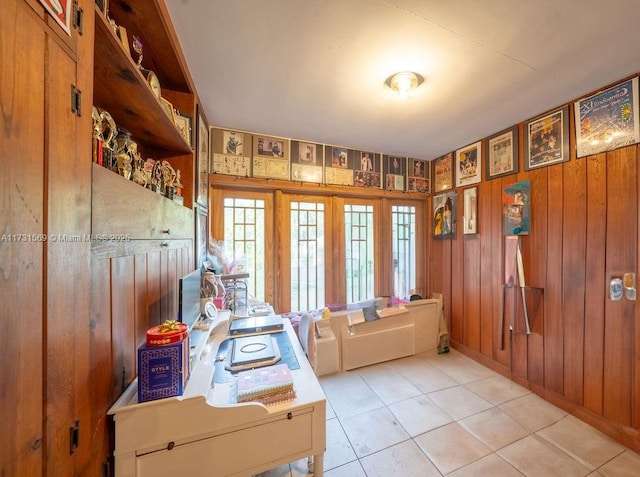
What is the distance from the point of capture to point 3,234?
439mm

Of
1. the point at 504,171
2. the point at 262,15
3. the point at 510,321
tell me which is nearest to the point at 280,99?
the point at 262,15

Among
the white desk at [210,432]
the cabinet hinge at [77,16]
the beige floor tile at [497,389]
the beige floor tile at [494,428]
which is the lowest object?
the beige floor tile at [494,428]

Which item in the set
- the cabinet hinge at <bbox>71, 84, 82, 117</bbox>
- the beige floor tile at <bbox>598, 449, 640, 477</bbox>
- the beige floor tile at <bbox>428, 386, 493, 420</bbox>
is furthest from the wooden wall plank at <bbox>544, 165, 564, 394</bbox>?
the cabinet hinge at <bbox>71, 84, 82, 117</bbox>

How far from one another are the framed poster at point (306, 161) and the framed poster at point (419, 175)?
1202 mm

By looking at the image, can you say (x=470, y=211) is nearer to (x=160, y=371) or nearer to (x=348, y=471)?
(x=348, y=471)

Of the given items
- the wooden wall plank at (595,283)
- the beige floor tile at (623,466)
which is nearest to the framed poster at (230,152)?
the wooden wall plank at (595,283)

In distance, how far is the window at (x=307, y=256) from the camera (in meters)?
2.60

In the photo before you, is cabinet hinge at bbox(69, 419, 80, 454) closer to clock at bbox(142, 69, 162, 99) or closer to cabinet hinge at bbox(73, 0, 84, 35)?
cabinet hinge at bbox(73, 0, 84, 35)

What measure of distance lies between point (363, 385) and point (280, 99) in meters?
2.48

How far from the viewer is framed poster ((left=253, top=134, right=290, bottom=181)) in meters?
2.37

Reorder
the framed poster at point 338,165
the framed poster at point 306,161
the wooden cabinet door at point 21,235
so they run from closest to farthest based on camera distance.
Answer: the wooden cabinet door at point 21,235
the framed poster at point 306,161
the framed poster at point 338,165

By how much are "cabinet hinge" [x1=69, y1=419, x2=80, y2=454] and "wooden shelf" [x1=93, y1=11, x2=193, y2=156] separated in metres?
1.07

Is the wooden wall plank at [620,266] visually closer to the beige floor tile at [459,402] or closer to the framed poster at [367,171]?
the beige floor tile at [459,402]

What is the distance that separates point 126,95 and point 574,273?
290 centimetres
